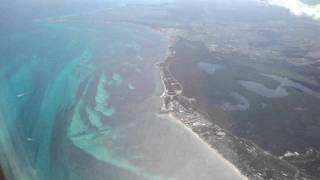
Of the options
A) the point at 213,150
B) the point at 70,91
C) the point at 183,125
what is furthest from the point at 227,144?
the point at 70,91

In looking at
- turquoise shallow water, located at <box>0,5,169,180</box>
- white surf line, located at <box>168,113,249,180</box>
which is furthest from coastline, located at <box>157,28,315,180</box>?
turquoise shallow water, located at <box>0,5,169,180</box>

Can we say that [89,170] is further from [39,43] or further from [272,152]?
[39,43]

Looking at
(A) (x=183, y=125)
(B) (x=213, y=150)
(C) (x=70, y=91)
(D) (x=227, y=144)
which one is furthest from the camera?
(C) (x=70, y=91)

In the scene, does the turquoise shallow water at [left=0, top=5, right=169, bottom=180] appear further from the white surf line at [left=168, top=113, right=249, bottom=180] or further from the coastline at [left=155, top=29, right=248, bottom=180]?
the white surf line at [left=168, top=113, right=249, bottom=180]

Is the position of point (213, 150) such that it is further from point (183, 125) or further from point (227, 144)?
point (183, 125)

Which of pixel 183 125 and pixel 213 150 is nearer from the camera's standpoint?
pixel 213 150

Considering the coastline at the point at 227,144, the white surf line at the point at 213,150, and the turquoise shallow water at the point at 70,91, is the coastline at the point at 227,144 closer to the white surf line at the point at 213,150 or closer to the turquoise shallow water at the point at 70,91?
the white surf line at the point at 213,150

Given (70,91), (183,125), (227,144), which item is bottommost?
(227,144)

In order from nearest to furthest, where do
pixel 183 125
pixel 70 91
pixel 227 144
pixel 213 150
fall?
pixel 213 150 → pixel 227 144 → pixel 183 125 → pixel 70 91

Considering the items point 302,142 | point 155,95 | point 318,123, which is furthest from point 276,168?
point 155,95
